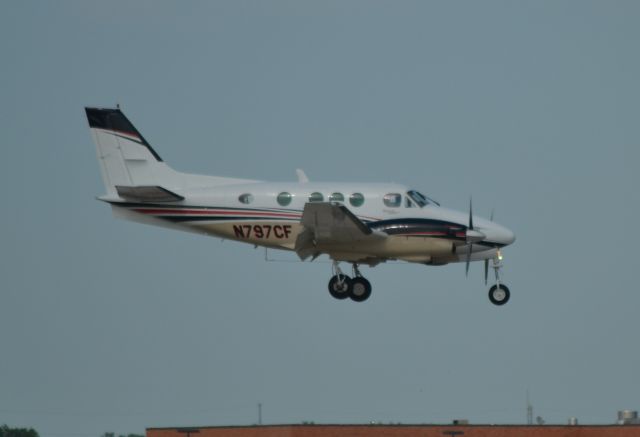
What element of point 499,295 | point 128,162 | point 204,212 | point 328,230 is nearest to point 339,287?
point 328,230

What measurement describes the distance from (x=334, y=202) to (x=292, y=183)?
2064 millimetres

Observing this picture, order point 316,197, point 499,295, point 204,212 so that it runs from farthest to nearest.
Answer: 1. point 499,295
2. point 204,212
3. point 316,197

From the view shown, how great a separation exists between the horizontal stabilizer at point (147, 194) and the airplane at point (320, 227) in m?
0.03

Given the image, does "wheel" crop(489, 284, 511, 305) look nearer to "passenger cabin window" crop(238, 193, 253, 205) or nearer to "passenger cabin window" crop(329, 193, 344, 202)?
"passenger cabin window" crop(329, 193, 344, 202)

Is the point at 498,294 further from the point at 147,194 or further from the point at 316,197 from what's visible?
the point at 147,194

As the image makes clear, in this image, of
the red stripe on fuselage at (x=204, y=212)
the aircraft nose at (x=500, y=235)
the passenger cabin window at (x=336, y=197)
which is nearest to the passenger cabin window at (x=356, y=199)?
the passenger cabin window at (x=336, y=197)

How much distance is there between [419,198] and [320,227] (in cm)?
334

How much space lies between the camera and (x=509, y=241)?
3881 cm

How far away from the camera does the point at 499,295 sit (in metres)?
39.1

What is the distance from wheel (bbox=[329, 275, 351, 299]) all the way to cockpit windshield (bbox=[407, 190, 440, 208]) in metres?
3.17

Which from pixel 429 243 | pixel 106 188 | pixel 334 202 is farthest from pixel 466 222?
pixel 106 188

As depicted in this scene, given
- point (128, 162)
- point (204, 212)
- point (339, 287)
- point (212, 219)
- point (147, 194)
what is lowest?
point (339, 287)

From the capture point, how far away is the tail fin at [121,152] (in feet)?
130

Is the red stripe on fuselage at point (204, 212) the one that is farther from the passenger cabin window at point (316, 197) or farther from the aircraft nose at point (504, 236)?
the aircraft nose at point (504, 236)
